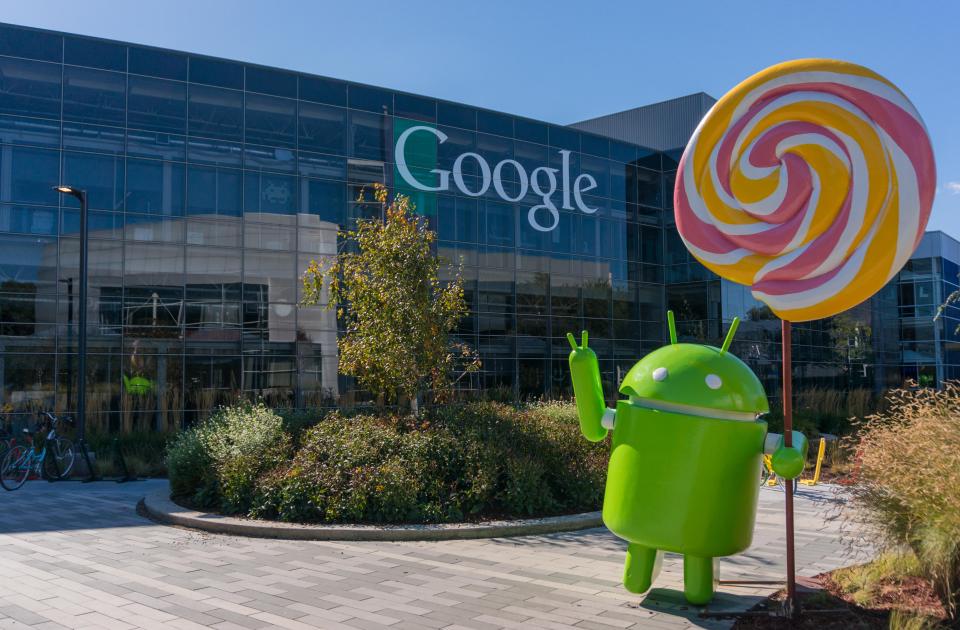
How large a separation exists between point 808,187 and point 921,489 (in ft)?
7.69

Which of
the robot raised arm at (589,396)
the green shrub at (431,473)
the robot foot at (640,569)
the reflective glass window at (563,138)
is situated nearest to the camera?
the robot foot at (640,569)

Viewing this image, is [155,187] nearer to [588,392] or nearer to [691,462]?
[588,392]

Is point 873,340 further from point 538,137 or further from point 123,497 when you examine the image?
point 123,497

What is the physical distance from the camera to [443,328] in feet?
43.6

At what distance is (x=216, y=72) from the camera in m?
24.4

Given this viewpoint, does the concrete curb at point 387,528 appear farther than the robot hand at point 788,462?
Yes

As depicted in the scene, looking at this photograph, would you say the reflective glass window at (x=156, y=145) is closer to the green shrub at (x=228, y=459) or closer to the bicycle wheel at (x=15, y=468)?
the bicycle wheel at (x=15, y=468)

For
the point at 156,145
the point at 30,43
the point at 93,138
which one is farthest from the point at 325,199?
the point at 30,43

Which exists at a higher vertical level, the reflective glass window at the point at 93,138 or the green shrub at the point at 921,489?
the reflective glass window at the point at 93,138

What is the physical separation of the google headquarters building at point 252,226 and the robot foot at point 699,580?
14.6 m

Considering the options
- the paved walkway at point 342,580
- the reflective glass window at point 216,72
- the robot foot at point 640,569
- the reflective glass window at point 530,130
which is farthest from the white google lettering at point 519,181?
the robot foot at point 640,569

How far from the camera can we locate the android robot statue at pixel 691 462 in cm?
598

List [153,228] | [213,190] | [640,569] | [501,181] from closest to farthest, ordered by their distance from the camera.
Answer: [640,569]
[153,228]
[213,190]
[501,181]

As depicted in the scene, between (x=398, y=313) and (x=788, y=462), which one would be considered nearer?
(x=788, y=462)
